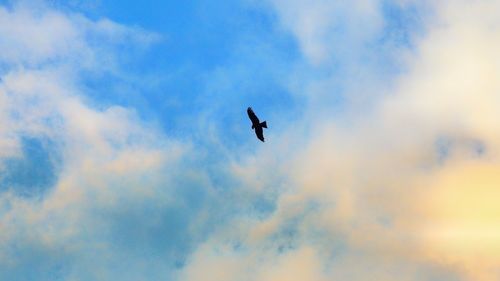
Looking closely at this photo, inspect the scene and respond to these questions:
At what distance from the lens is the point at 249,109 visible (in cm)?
19475

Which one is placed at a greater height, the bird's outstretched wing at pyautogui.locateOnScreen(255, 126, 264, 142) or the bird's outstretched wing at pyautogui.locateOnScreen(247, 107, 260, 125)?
the bird's outstretched wing at pyautogui.locateOnScreen(247, 107, 260, 125)

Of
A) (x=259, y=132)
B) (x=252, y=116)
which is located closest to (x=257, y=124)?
(x=259, y=132)

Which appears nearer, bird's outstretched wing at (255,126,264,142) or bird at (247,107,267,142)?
bird at (247,107,267,142)

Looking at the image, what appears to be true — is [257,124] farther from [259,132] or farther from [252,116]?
[252,116]

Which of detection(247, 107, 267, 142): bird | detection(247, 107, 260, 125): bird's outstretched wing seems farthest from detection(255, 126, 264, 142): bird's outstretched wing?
detection(247, 107, 260, 125): bird's outstretched wing

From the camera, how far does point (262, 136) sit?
19738 cm

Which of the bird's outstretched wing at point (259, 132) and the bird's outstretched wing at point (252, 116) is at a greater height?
the bird's outstretched wing at point (252, 116)

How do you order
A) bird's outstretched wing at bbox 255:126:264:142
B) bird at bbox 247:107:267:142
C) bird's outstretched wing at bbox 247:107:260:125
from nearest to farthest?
bird's outstretched wing at bbox 247:107:260:125 → bird at bbox 247:107:267:142 → bird's outstretched wing at bbox 255:126:264:142

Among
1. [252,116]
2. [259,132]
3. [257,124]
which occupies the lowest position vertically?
[259,132]

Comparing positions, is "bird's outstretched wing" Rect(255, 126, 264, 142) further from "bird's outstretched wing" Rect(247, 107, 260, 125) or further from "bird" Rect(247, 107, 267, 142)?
"bird's outstretched wing" Rect(247, 107, 260, 125)

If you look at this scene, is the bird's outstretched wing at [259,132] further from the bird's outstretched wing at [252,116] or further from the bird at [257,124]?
the bird's outstretched wing at [252,116]

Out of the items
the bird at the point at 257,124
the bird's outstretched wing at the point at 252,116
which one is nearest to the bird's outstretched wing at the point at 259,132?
the bird at the point at 257,124

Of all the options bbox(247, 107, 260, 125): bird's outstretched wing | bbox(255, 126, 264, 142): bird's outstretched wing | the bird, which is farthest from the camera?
bbox(255, 126, 264, 142): bird's outstretched wing

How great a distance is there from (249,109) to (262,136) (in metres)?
5.67
